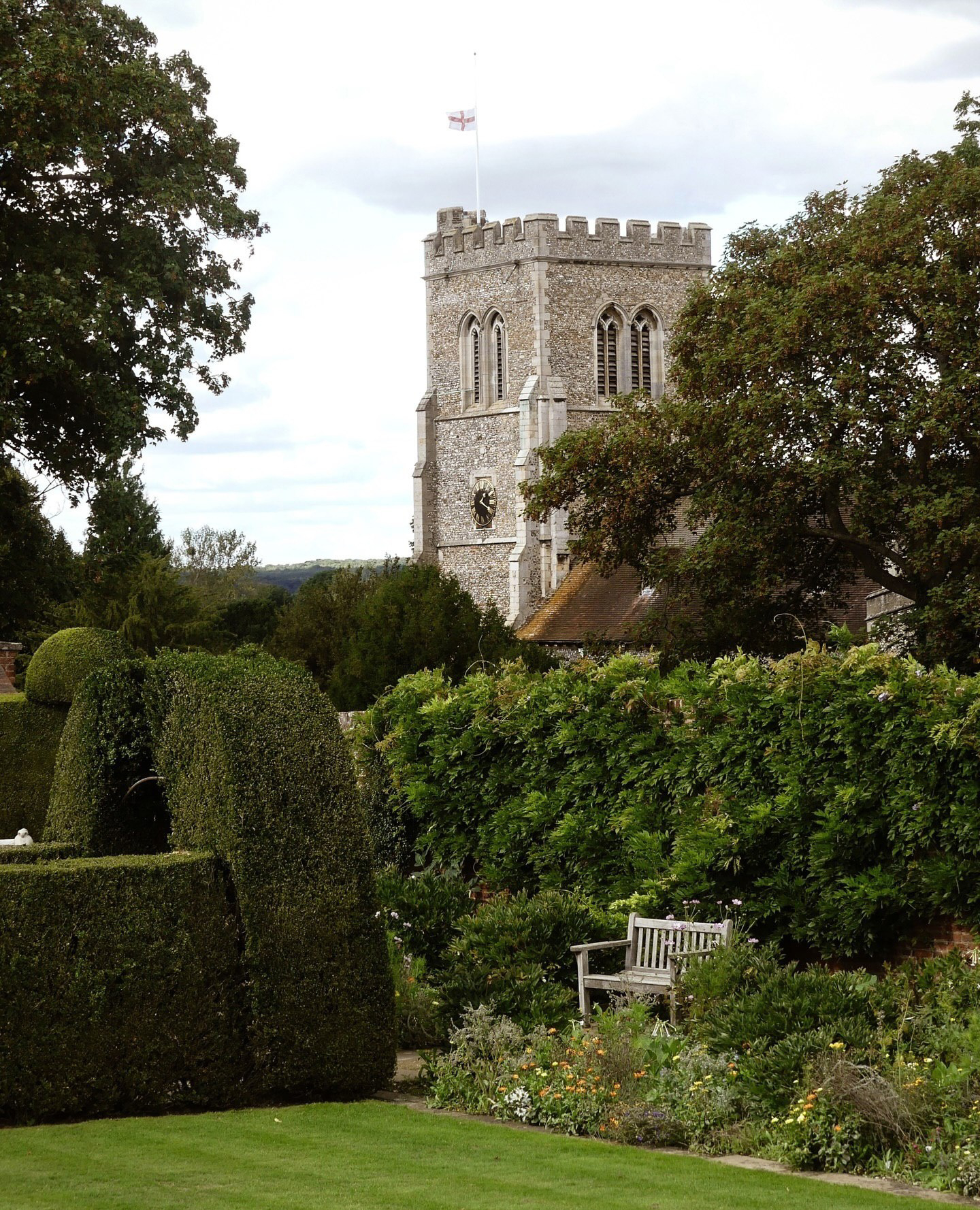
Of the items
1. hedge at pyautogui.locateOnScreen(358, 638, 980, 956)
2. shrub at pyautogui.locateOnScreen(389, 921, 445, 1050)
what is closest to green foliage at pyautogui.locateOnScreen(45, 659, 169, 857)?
shrub at pyautogui.locateOnScreen(389, 921, 445, 1050)

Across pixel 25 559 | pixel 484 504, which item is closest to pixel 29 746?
pixel 25 559

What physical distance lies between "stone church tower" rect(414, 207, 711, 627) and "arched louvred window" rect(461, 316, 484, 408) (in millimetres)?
53

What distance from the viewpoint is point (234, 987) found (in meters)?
8.76

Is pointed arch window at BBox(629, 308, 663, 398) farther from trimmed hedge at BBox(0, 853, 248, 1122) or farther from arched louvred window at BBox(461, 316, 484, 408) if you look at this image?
trimmed hedge at BBox(0, 853, 248, 1122)

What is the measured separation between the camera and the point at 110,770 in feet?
33.6

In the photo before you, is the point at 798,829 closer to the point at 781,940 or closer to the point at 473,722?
the point at 781,940

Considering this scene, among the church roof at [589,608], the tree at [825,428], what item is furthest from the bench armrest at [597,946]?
the church roof at [589,608]

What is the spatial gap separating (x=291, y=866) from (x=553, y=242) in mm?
51679

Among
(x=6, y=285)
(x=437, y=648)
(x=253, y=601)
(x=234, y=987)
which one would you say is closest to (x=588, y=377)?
(x=253, y=601)

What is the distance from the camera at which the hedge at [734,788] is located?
373 inches

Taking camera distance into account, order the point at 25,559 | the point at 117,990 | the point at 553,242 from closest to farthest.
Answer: the point at 117,990, the point at 25,559, the point at 553,242

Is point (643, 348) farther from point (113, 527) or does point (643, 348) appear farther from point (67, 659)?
Result: point (67, 659)

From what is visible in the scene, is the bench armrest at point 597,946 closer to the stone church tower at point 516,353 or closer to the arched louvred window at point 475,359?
the stone church tower at point 516,353

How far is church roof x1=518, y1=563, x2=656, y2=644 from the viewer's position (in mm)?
45344
